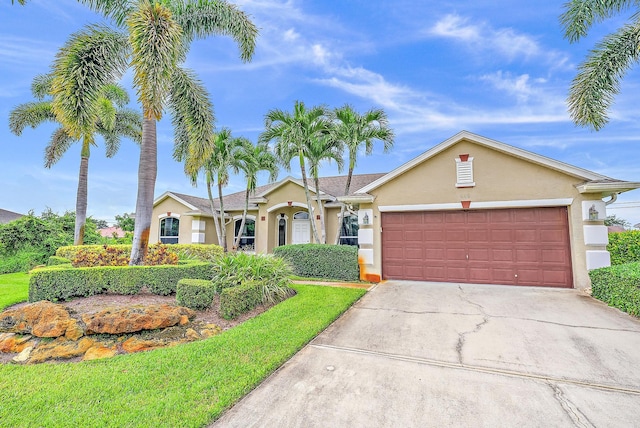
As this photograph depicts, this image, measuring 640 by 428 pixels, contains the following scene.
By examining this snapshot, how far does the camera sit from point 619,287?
6.57 metres

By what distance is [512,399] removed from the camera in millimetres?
3195

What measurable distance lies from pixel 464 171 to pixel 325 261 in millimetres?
5801

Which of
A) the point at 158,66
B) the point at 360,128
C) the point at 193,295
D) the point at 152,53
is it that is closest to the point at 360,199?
the point at 360,128

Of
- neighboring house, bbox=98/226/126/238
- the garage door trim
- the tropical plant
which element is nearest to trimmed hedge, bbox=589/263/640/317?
the garage door trim

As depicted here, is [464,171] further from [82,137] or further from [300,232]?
[82,137]

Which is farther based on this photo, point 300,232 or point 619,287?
point 300,232

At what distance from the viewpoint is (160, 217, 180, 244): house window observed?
18250 mm

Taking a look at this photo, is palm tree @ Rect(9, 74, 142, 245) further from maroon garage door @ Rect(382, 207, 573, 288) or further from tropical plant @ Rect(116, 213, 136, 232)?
maroon garage door @ Rect(382, 207, 573, 288)

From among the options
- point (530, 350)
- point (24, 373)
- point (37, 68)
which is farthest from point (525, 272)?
point (37, 68)

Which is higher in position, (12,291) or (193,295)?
(193,295)

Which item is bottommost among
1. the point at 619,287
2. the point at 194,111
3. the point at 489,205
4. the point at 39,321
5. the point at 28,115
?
the point at 39,321

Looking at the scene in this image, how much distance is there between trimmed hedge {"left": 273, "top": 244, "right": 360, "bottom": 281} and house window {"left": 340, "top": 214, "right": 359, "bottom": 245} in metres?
3.68

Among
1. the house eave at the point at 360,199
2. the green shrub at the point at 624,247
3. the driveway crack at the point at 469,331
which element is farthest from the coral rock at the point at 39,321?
the green shrub at the point at 624,247

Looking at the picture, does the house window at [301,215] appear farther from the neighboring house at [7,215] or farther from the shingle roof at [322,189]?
the neighboring house at [7,215]
